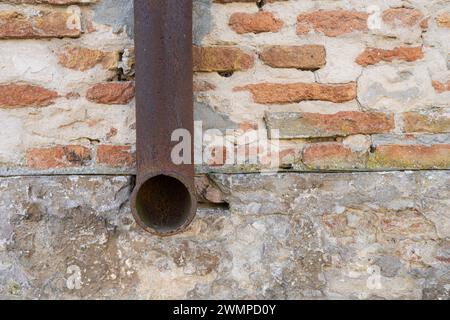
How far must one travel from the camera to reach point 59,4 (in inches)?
67.3

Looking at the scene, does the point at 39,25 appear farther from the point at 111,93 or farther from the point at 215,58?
the point at 215,58

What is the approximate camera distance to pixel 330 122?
5.76 feet

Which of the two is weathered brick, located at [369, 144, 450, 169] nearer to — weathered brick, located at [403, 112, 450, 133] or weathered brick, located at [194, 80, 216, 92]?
weathered brick, located at [403, 112, 450, 133]

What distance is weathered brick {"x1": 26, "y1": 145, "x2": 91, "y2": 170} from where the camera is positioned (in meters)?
1.74

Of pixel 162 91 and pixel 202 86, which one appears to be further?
pixel 202 86

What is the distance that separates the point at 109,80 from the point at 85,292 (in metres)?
0.68

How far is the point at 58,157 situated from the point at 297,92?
0.80 meters

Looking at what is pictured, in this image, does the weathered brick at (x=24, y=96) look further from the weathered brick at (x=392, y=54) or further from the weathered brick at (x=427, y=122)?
the weathered brick at (x=427, y=122)

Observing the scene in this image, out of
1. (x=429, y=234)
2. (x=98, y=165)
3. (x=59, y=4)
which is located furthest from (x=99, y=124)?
(x=429, y=234)

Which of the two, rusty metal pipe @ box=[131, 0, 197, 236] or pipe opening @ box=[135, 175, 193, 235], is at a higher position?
rusty metal pipe @ box=[131, 0, 197, 236]

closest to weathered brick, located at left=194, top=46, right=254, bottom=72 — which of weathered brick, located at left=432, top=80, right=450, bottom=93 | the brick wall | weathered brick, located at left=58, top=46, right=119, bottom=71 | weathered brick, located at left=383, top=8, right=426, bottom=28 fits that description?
the brick wall

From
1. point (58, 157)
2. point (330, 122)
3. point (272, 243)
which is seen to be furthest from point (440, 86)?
point (58, 157)

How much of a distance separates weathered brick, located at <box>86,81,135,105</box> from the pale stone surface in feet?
0.83

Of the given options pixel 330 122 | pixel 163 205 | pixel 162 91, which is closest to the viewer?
pixel 162 91
